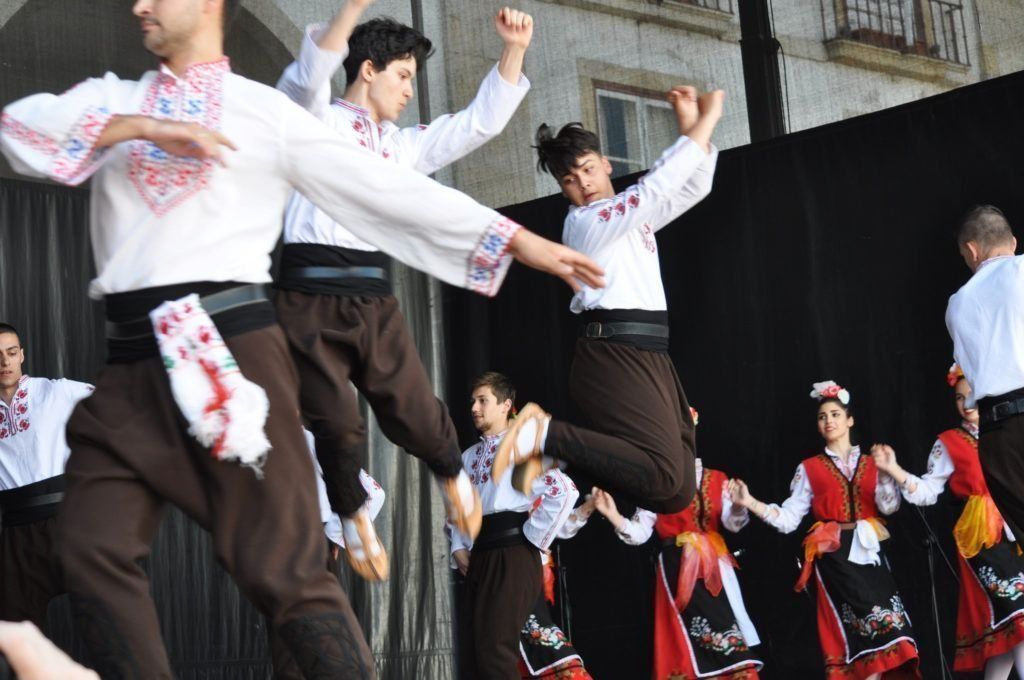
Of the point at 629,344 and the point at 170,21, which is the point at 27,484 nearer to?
the point at 629,344

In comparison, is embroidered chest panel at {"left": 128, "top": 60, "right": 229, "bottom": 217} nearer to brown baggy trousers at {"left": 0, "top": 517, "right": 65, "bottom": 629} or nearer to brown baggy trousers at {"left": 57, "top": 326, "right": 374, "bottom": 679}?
brown baggy trousers at {"left": 57, "top": 326, "right": 374, "bottom": 679}

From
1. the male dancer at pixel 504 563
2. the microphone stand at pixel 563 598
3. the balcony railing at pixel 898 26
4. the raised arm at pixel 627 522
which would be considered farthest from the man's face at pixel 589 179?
the microphone stand at pixel 563 598

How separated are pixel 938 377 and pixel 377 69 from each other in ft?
9.85

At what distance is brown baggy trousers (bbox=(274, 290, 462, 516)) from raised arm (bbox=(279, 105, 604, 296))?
0.76 metres

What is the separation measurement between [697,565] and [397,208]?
3.82 m

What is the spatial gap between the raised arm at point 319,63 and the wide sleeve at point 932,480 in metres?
3.14

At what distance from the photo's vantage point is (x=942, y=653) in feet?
17.6

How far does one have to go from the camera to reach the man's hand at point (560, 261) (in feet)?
7.03

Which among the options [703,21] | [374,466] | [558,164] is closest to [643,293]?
[558,164]

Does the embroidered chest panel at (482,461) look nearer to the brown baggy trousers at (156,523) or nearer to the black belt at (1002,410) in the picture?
the black belt at (1002,410)

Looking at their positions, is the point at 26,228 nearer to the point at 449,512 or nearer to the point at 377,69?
the point at 377,69

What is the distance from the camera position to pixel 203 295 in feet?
6.82

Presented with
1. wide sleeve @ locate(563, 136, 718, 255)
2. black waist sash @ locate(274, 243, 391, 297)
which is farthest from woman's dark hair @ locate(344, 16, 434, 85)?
wide sleeve @ locate(563, 136, 718, 255)

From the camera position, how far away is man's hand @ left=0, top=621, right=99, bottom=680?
1.13 metres
